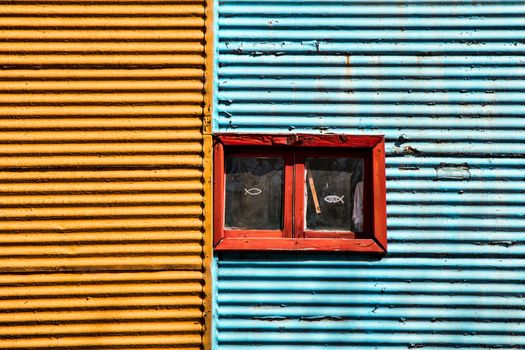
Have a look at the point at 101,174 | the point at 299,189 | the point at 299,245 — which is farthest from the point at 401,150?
the point at 101,174

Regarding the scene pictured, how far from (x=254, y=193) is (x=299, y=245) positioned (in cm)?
60

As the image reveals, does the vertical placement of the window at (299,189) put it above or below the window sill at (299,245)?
above

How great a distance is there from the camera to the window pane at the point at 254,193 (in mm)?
5004

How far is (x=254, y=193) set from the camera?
5.02 meters

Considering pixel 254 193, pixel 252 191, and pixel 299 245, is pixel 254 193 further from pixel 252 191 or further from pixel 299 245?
pixel 299 245

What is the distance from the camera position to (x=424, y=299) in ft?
16.0

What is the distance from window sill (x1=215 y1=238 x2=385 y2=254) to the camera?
485 centimetres

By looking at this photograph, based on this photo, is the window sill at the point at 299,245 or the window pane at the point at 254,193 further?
the window pane at the point at 254,193

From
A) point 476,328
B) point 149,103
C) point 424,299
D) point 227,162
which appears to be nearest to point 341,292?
point 424,299

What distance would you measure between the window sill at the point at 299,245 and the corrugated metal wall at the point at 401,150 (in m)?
0.09

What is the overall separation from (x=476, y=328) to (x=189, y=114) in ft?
10.1

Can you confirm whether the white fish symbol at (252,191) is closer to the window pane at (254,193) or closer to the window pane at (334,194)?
the window pane at (254,193)

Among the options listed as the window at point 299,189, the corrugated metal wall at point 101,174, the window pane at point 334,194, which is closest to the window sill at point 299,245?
the window at point 299,189

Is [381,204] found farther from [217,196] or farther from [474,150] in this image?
[217,196]
